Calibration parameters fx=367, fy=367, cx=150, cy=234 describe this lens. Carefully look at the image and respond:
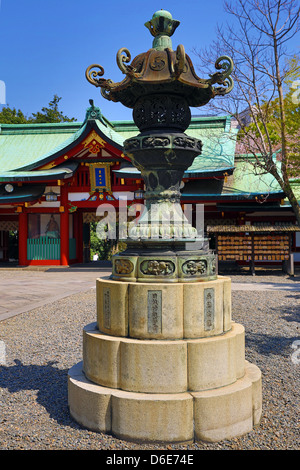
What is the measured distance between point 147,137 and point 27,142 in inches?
743

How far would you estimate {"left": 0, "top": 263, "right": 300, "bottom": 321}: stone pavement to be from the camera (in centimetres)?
856

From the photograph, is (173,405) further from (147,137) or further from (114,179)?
(114,179)

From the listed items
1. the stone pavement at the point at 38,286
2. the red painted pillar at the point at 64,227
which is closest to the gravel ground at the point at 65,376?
the stone pavement at the point at 38,286

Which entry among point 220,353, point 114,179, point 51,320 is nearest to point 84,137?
point 114,179

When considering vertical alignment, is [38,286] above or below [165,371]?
below

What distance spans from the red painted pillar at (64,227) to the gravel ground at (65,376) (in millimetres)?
8383

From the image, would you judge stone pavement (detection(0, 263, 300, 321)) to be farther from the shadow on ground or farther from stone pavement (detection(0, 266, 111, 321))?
the shadow on ground

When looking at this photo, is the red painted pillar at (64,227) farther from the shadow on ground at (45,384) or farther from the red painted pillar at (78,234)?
the shadow on ground at (45,384)

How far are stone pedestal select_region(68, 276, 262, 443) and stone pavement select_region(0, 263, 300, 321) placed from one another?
4.48 meters

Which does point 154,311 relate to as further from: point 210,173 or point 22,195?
point 22,195

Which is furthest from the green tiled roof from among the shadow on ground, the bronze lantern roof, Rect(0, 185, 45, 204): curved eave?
the bronze lantern roof

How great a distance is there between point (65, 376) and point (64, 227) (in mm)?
12689

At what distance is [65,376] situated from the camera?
4449 mm

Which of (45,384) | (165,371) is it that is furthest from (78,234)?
(165,371)
